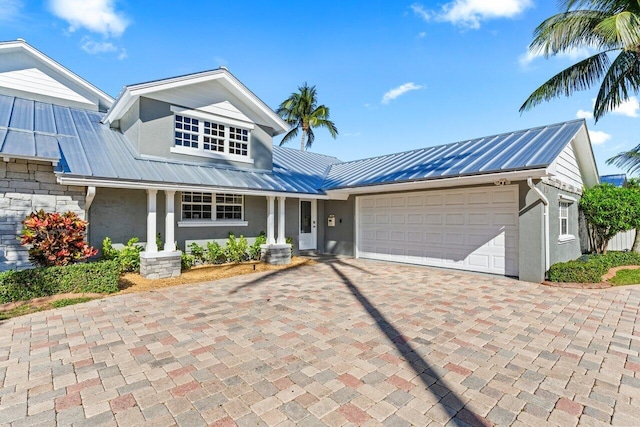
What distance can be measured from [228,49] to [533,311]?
12933 mm

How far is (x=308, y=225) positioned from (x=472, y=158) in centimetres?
740

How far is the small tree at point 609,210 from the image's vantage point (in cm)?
1054

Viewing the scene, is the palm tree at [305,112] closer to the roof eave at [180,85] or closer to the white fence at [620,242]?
the roof eave at [180,85]

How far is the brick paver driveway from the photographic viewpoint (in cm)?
288

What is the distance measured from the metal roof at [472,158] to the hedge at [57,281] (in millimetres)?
7817

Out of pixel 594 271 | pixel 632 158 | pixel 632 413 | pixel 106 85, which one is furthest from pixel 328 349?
pixel 632 158

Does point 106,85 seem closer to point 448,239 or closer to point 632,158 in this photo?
point 448,239

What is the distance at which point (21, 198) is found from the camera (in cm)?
755

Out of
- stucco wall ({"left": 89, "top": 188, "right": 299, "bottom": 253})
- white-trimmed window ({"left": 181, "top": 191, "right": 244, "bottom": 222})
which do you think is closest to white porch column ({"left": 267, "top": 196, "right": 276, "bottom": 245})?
white-trimmed window ({"left": 181, "top": 191, "right": 244, "bottom": 222})

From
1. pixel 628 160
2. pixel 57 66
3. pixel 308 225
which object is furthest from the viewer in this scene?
pixel 628 160

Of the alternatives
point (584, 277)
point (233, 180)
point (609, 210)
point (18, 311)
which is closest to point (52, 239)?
point (18, 311)

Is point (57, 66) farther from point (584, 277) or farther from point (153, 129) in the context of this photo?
point (584, 277)

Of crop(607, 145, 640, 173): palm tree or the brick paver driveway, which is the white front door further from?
crop(607, 145, 640, 173): palm tree

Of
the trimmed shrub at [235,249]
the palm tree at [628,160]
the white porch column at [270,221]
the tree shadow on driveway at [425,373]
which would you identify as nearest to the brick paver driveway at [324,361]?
the tree shadow on driveway at [425,373]
